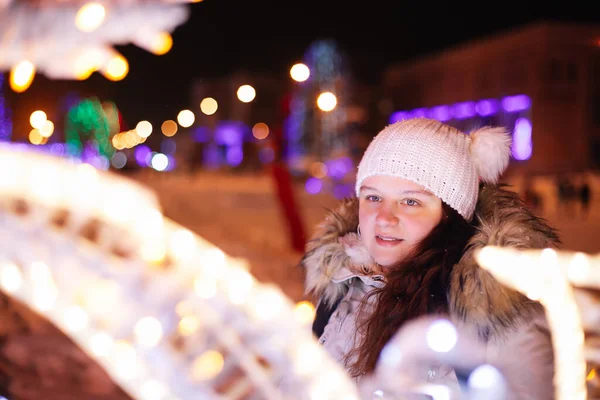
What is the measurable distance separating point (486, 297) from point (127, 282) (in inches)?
41.3

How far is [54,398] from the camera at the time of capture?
171 inches

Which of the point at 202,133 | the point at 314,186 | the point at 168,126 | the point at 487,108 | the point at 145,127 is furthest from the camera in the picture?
the point at 202,133

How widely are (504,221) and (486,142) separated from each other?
42cm

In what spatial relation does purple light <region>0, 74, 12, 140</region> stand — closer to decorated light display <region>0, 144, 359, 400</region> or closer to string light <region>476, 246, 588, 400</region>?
decorated light display <region>0, 144, 359, 400</region>

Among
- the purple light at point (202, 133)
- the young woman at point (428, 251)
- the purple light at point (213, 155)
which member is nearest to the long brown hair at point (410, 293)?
the young woman at point (428, 251)

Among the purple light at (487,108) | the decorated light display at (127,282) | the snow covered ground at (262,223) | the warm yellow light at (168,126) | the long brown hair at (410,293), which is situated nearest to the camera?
the decorated light display at (127,282)

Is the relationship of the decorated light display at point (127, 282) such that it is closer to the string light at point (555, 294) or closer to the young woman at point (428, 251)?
the young woman at point (428, 251)

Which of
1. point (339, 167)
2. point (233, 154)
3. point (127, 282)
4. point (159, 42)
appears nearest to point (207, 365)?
point (127, 282)

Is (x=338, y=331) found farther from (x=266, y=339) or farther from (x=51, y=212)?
(x=51, y=212)

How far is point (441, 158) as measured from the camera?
216 centimetres

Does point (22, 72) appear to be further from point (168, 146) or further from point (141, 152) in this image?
point (168, 146)

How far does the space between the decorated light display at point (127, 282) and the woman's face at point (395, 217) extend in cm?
46

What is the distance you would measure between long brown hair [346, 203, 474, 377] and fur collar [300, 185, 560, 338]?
0.06m

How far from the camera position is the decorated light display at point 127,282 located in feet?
5.54
